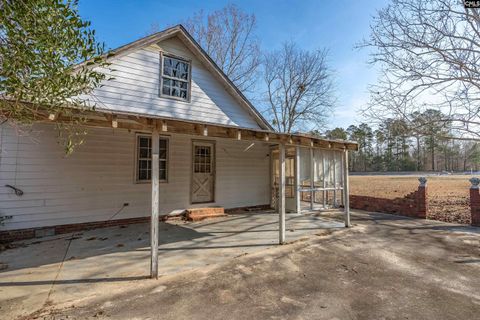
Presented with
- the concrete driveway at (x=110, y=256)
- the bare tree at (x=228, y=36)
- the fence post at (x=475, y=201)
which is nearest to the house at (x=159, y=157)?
the concrete driveway at (x=110, y=256)

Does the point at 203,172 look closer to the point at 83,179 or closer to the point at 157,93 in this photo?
the point at 157,93

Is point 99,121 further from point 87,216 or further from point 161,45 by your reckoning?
point 161,45

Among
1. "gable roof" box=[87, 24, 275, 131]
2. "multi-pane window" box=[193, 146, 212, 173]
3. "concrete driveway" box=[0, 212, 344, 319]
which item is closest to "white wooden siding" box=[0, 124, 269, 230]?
"multi-pane window" box=[193, 146, 212, 173]

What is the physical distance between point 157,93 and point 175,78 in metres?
0.87

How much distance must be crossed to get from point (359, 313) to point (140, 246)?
171 inches

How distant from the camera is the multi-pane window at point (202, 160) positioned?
870 centimetres

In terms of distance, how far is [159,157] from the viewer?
7.07 m

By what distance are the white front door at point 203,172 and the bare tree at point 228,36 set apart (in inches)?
463

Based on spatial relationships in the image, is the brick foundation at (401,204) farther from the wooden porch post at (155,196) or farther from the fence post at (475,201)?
the wooden porch post at (155,196)

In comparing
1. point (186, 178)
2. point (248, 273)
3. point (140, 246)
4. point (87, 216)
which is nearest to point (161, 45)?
point (186, 178)

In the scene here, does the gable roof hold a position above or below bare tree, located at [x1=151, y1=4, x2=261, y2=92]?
below

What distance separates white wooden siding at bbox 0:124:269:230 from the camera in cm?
590

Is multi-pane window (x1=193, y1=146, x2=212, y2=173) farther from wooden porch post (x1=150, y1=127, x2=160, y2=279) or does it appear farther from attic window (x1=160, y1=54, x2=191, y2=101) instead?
wooden porch post (x1=150, y1=127, x2=160, y2=279)

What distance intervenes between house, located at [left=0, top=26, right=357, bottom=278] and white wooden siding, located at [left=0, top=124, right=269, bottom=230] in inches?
0.9
